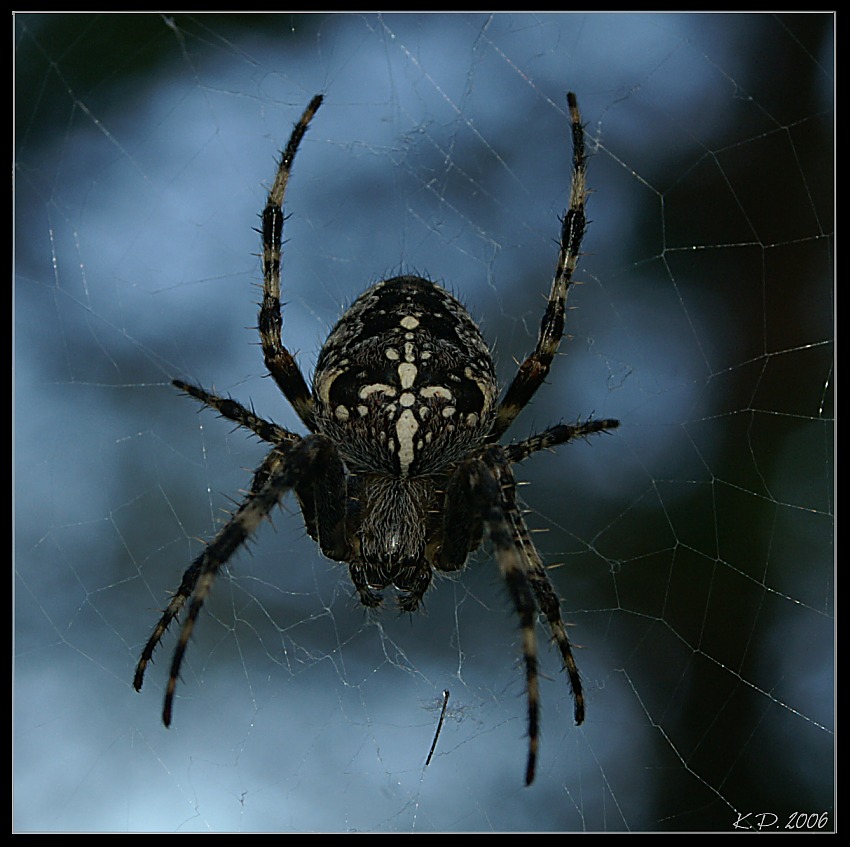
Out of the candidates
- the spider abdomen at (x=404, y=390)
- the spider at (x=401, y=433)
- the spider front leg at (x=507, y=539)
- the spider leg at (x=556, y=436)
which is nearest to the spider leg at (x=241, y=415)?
the spider at (x=401, y=433)

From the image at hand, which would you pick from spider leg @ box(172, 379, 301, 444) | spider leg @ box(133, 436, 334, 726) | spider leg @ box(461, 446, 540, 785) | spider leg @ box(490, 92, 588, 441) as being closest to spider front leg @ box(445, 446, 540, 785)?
spider leg @ box(461, 446, 540, 785)

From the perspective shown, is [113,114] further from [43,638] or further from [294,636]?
[294,636]

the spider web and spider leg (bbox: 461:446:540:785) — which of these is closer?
spider leg (bbox: 461:446:540:785)

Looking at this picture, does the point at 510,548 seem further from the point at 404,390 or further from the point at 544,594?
the point at 404,390

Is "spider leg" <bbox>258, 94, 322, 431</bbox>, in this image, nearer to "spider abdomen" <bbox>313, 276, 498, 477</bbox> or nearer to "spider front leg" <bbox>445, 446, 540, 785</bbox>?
"spider abdomen" <bbox>313, 276, 498, 477</bbox>

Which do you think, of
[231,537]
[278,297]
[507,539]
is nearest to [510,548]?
[507,539]

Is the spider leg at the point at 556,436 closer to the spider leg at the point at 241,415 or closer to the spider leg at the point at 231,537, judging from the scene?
the spider leg at the point at 231,537

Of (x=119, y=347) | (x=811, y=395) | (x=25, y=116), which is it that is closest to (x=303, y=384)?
(x=811, y=395)
